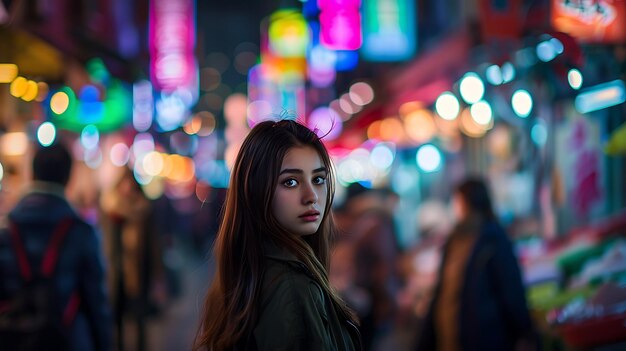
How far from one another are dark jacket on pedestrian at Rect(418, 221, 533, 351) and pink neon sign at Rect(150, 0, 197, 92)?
11.9 meters

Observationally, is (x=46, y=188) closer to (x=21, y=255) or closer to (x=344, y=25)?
(x=21, y=255)

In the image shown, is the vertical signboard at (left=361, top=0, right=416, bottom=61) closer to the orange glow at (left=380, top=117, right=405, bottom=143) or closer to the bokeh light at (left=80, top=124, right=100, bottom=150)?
the orange glow at (left=380, top=117, right=405, bottom=143)

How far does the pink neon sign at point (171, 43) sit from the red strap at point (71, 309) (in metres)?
12.3

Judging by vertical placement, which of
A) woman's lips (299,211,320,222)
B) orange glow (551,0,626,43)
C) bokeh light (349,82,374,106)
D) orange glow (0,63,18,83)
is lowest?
woman's lips (299,211,320,222)

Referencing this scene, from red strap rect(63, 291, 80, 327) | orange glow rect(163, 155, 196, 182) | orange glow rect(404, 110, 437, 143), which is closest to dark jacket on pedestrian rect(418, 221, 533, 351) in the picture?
red strap rect(63, 291, 80, 327)

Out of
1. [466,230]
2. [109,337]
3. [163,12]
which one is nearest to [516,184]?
[466,230]

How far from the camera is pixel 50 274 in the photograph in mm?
4879

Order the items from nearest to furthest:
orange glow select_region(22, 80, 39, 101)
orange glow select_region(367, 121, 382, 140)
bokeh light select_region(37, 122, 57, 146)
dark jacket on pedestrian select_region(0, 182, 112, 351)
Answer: dark jacket on pedestrian select_region(0, 182, 112, 351) → orange glow select_region(22, 80, 39, 101) → bokeh light select_region(37, 122, 57, 146) → orange glow select_region(367, 121, 382, 140)

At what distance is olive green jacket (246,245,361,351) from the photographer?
257 centimetres

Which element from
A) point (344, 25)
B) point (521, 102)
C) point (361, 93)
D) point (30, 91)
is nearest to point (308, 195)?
point (30, 91)

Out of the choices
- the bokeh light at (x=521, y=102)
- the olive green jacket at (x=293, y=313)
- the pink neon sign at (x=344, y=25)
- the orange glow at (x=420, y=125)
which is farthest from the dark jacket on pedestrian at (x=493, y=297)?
the pink neon sign at (x=344, y=25)

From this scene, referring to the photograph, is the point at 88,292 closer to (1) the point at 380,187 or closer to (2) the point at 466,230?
(2) the point at 466,230

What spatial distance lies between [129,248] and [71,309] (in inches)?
220

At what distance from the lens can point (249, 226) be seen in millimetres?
2863
